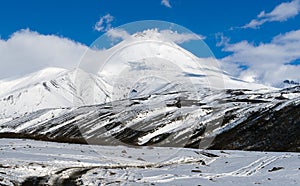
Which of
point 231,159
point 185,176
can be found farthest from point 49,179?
point 231,159

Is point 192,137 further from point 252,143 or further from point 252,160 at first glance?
point 252,160

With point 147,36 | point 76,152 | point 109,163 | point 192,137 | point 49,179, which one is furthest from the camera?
point 192,137

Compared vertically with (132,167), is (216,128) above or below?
above

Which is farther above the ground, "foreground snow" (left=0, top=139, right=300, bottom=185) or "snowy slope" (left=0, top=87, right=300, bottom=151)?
"snowy slope" (left=0, top=87, right=300, bottom=151)

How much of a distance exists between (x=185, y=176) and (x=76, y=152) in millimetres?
14742

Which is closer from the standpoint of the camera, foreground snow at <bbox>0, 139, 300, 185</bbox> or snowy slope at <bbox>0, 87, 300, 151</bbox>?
foreground snow at <bbox>0, 139, 300, 185</bbox>

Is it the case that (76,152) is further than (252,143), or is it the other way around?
(252,143)

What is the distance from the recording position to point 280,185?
1011 inches

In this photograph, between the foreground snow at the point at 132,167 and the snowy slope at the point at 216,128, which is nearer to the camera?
the foreground snow at the point at 132,167

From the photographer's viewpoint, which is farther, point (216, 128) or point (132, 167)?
point (216, 128)

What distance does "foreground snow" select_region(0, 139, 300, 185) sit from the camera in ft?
91.2

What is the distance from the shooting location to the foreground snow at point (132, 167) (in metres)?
27.8

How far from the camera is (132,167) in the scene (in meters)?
35.1

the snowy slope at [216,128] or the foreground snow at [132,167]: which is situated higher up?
the snowy slope at [216,128]
